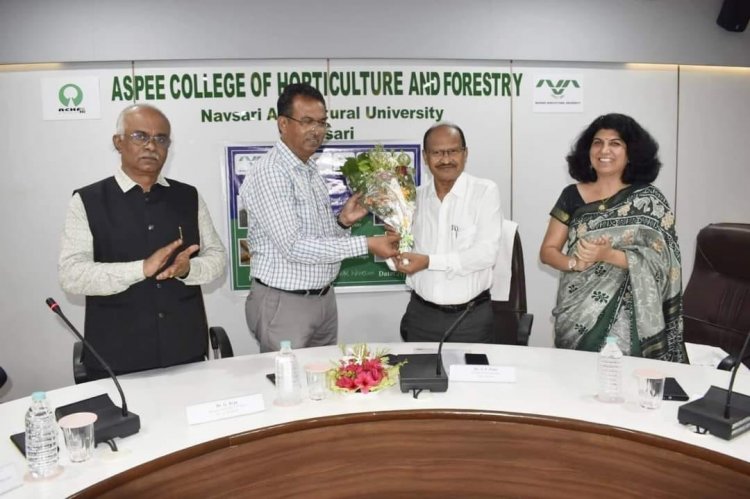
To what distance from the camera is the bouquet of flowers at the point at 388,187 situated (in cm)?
246

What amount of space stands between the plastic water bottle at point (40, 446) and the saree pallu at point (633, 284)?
1.93m

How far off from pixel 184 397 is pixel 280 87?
2406 mm

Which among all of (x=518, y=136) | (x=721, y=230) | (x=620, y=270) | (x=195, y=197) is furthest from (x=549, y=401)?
(x=518, y=136)

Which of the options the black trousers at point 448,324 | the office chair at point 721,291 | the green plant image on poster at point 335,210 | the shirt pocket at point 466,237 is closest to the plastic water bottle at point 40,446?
the black trousers at point 448,324

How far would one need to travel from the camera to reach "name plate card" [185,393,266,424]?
1661 millimetres

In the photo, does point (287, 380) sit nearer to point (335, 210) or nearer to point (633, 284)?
point (633, 284)

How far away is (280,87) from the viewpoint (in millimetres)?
3703

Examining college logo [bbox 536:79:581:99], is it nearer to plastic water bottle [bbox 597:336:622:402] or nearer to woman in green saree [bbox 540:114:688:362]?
woman in green saree [bbox 540:114:688:362]

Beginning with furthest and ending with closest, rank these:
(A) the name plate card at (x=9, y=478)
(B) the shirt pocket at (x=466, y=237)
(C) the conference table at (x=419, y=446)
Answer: (B) the shirt pocket at (x=466, y=237) < (C) the conference table at (x=419, y=446) < (A) the name plate card at (x=9, y=478)

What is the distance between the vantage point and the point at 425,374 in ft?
6.19

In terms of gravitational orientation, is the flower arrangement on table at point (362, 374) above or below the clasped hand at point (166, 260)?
below

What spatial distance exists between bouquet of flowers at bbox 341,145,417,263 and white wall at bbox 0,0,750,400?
1488 mm

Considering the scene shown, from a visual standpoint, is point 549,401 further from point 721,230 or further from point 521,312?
point 721,230

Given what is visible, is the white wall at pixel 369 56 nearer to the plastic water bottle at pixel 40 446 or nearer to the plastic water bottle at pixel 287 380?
the plastic water bottle at pixel 287 380
